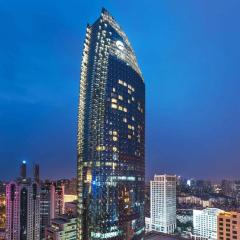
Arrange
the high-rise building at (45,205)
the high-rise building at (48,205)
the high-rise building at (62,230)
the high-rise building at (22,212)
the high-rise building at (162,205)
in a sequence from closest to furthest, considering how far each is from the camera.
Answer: the high-rise building at (62,230), the high-rise building at (22,212), the high-rise building at (45,205), the high-rise building at (48,205), the high-rise building at (162,205)

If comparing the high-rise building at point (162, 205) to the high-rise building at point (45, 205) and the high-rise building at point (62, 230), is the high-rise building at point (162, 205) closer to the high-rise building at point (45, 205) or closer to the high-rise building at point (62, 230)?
the high-rise building at point (45, 205)

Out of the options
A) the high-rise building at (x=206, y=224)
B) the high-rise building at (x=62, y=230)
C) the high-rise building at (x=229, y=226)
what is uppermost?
the high-rise building at (x=229, y=226)

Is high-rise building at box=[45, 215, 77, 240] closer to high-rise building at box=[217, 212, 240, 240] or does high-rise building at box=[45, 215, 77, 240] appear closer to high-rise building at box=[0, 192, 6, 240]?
high-rise building at box=[0, 192, 6, 240]

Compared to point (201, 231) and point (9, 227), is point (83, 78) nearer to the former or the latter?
point (9, 227)

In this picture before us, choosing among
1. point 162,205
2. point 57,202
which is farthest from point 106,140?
point 162,205

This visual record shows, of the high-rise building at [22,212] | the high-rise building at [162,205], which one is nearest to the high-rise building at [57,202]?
the high-rise building at [22,212]

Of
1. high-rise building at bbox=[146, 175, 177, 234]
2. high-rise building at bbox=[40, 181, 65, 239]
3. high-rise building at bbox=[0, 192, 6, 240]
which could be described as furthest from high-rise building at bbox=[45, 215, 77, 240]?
high-rise building at bbox=[146, 175, 177, 234]

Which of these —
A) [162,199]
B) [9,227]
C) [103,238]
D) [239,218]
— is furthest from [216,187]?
[239,218]
